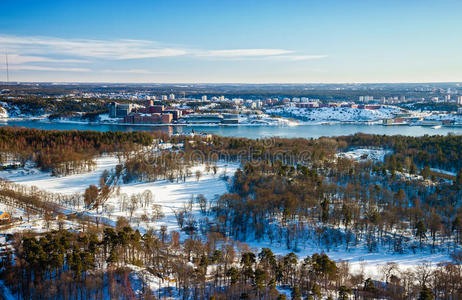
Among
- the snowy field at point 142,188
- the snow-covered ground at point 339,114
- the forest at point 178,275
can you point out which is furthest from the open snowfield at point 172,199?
the snow-covered ground at point 339,114

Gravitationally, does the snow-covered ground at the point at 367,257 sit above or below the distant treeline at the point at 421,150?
below

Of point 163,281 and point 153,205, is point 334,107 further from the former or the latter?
point 163,281

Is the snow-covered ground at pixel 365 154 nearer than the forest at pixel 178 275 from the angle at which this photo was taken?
No

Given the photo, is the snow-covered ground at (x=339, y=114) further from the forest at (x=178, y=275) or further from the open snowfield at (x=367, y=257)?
the forest at (x=178, y=275)

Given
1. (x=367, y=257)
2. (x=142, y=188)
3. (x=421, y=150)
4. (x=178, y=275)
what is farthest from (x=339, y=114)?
(x=178, y=275)

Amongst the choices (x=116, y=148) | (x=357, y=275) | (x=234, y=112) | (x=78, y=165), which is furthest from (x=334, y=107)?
(x=357, y=275)

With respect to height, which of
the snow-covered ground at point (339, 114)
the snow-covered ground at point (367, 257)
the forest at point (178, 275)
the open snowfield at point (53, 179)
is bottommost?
the snow-covered ground at point (367, 257)
